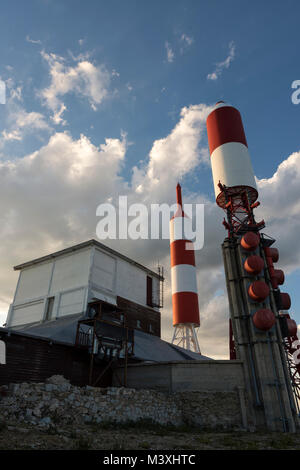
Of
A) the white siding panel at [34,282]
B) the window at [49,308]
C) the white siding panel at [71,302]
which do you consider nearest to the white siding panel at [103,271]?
the white siding panel at [71,302]

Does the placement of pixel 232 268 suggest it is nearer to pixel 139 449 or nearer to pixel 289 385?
pixel 289 385

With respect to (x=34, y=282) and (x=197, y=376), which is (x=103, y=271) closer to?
(x=34, y=282)

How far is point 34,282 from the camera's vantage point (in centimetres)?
3497

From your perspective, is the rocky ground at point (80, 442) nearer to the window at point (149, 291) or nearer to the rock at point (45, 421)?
the rock at point (45, 421)

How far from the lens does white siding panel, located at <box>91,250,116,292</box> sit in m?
30.8

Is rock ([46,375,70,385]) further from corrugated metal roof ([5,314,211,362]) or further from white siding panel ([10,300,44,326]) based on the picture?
white siding panel ([10,300,44,326])

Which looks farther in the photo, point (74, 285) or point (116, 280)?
point (116, 280)

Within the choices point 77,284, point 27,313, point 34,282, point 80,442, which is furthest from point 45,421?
point 34,282

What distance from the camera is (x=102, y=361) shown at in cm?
2156

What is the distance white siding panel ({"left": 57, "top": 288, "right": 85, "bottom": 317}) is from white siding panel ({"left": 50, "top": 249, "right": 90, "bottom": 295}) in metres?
0.74

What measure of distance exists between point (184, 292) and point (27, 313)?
18.0 m

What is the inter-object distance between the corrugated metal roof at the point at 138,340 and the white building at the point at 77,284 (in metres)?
1.59
